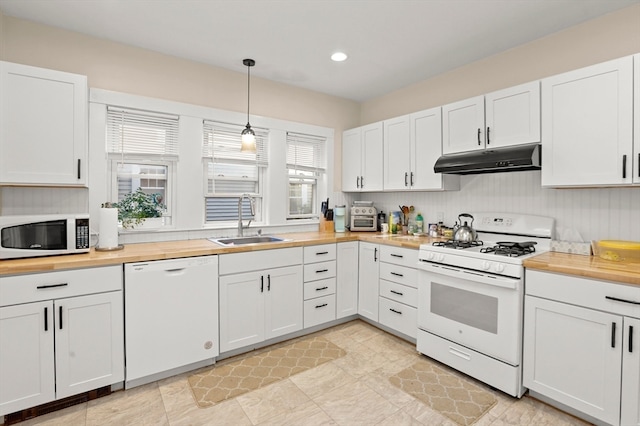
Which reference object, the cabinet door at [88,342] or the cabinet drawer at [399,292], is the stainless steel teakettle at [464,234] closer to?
Result: the cabinet drawer at [399,292]

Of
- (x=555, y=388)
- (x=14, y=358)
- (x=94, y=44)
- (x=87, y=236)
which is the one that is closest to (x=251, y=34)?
(x=94, y=44)

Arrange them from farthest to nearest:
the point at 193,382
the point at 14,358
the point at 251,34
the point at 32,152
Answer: the point at 251,34 < the point at 193,382 < the point at 32,152 < the point at 14,358

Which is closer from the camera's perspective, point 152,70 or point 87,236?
point 87,236

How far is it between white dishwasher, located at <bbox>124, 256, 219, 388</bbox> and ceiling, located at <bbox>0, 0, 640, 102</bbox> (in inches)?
71.1

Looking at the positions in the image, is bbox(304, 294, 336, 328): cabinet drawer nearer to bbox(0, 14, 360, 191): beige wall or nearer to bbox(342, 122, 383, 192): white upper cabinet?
bbox(342, 122, 383, 192): white upper cabinet

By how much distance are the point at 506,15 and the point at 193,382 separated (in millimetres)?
3516

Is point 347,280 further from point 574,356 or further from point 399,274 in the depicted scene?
point 574,356

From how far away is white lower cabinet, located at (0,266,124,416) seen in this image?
1.91 metres

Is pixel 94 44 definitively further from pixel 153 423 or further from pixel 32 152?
pixel 153 423

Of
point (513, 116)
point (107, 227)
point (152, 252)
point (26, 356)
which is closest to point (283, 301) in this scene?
point (152, 252)

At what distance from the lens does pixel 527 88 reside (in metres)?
2.46

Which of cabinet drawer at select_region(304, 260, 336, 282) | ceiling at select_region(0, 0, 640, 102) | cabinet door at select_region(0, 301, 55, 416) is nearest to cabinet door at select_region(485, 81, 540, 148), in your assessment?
ceiling at select_region(0, 0, 640, 102)

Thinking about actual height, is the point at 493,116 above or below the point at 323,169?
above

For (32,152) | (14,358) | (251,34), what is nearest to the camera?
(14,358)
